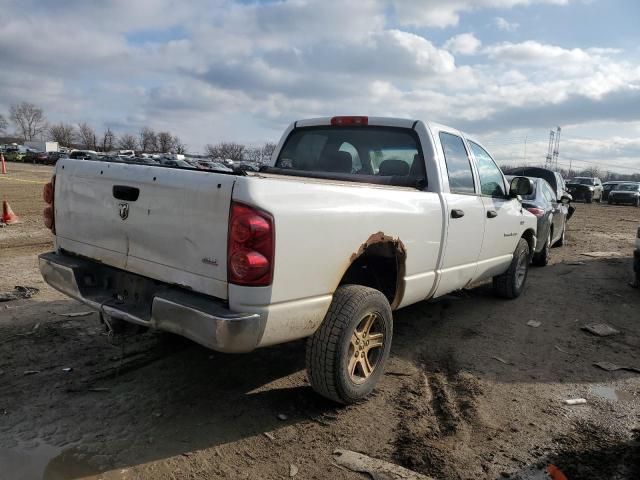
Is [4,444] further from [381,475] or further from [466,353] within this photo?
[466,353]

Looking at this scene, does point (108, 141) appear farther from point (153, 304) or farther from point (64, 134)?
point (153, 304)

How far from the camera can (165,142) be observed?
303 ft

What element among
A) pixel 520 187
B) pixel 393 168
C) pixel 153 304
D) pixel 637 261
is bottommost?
pixel 637 261

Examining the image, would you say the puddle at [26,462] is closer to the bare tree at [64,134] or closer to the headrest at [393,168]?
the headrest at [393,168]

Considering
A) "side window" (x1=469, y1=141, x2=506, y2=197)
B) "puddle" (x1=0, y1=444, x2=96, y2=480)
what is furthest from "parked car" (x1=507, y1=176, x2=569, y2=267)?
"puddle" (x1=0, y1=444, x2=96, y2=480)

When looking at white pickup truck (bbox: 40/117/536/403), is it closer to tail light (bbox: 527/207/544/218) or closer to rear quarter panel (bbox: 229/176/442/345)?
rear quarter panel (bbox: 229/176/442/345)

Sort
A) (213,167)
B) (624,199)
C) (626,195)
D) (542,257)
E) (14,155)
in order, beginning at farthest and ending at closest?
(14,155) → (624,199) → (626,195) → (542,257) → (213,167)

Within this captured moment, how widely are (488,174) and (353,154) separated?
5.49 feet

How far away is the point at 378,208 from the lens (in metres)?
3.35

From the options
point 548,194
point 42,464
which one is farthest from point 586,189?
point 42,464

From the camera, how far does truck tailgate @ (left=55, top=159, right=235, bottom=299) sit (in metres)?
2.70

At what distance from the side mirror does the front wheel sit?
2884 millimetres

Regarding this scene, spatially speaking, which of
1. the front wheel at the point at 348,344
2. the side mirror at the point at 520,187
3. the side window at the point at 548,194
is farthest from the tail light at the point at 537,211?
the front wheel at the point at 348,344

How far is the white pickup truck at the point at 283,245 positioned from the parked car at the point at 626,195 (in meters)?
32.7
